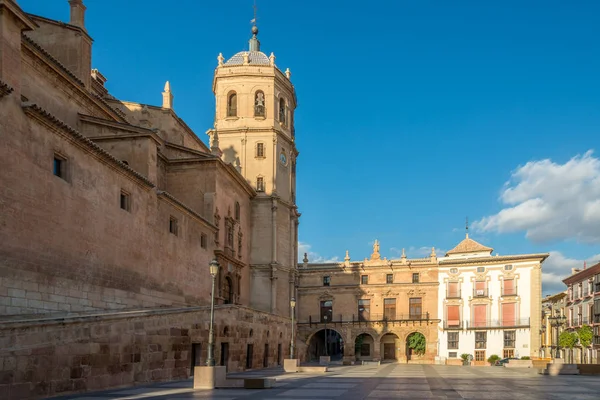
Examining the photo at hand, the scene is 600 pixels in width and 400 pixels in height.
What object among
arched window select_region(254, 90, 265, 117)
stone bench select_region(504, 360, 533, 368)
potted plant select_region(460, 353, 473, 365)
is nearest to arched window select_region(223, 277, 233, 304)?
arched window select_region(254, 90, 265, 117)

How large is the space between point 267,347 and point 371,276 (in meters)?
28.5

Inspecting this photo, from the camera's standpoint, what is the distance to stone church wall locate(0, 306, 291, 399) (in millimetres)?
12977

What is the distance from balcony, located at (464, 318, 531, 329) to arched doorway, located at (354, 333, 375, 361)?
948 centimetres

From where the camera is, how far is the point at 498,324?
188 feet

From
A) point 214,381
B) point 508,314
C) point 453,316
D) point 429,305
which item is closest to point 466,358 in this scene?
point 453,316

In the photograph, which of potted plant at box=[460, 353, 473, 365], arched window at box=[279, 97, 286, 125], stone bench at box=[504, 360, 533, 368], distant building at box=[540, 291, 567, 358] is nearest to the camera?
stone bench at box=[504, 360, 533, 368]

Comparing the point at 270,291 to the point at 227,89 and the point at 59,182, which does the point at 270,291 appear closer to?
the point at 227,89

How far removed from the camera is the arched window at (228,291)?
1542 inches

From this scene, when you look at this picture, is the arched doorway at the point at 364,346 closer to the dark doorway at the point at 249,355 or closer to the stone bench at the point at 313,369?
the dark doorway at the point at 249,355

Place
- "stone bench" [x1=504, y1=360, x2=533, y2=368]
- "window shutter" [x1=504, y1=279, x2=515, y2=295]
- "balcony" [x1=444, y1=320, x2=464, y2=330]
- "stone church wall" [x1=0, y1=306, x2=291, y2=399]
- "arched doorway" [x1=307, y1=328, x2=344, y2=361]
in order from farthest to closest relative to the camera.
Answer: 1. "arched doorway" [x1=307, y1=328, x2=344, y2=361]
2. "balcony" [x1=444, y1=320, x2=464, y2=330]
3. "window shutter" [x1=504, y1=279, x2=515, y2=295]
4. "stone bench" [x1=504, y1=360, x2=533, y2=368]
5. "stone church wall" [x1=0, y1=306, x2=291, y2=399]

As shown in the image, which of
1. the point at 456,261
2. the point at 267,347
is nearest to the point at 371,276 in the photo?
the point at 456,261

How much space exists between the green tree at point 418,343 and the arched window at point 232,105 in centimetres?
2741

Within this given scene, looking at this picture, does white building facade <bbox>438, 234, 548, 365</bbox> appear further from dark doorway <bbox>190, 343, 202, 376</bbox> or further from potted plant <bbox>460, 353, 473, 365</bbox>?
dark doorway <bbox>190, 343, 202, 376</bbox>

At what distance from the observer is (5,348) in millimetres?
12508
